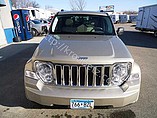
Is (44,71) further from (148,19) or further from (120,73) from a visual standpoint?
(148,19)

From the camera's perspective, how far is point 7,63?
255 inches

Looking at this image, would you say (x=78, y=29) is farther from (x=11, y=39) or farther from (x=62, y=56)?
(x=11, y=39)

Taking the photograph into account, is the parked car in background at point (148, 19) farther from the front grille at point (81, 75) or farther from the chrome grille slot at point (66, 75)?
the chrome grille slot at point (66, 75)

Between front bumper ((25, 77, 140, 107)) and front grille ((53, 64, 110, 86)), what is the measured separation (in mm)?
99

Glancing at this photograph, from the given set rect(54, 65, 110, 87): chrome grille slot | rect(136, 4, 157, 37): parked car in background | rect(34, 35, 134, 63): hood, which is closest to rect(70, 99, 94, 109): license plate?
rect(54, 65, 110, 87): chrome grille slot

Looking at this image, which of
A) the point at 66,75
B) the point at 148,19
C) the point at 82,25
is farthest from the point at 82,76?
the point at 148,19

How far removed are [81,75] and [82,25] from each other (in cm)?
193

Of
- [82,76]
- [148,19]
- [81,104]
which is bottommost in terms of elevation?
[148,19]

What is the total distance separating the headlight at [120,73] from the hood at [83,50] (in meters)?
0.15

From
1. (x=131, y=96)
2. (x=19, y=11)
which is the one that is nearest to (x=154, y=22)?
(x=19, y=11)

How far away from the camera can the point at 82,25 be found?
4.16m

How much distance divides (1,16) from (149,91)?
10.5m

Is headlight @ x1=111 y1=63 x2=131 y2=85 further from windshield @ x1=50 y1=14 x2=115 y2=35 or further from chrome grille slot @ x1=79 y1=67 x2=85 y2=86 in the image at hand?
windshield @ x1=50 y1=14 x2=115 y2=35

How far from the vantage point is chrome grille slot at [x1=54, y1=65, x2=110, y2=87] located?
8.38 feet
